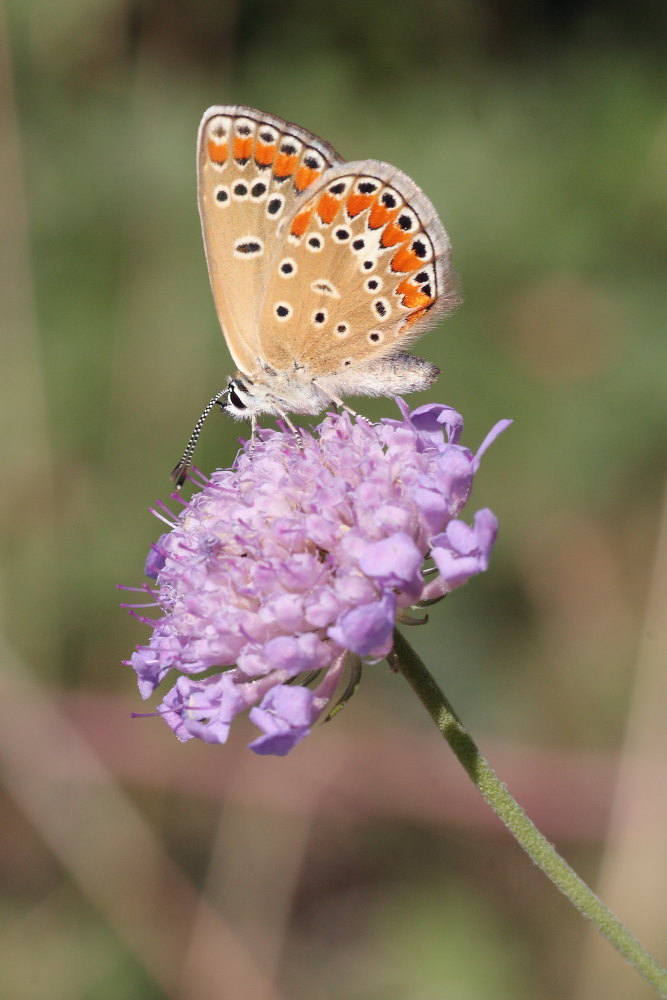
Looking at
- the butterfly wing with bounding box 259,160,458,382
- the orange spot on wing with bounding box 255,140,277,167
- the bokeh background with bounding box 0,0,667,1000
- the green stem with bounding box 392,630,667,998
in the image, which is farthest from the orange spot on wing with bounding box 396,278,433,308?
the bokeh background with bounding box 0,0,667,1000

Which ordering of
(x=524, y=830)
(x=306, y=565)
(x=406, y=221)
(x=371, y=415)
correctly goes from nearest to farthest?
(x=524, y=830) → (x=306, y=565) → (x=406, y=221) → (x=371, y=415)

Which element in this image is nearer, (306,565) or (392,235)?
(306,565)

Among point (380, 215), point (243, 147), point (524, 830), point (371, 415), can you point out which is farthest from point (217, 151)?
point (371, 415)

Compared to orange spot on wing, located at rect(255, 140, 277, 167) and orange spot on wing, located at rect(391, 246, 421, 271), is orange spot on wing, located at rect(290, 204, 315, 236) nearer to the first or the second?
orange spot on wing, located at rect(255, 140, 277, 167)

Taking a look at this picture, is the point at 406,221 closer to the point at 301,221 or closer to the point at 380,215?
the point at 380,215

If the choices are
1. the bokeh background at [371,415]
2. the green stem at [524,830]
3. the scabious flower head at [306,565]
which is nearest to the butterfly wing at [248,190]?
the scabious flower head at [306,565]

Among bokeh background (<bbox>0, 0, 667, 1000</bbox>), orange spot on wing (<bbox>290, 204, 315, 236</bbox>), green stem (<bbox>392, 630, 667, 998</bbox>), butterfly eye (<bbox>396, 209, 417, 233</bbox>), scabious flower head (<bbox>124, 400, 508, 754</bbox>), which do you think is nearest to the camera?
green stem (<bbox>392, 630, 667, 998</bbox>)
